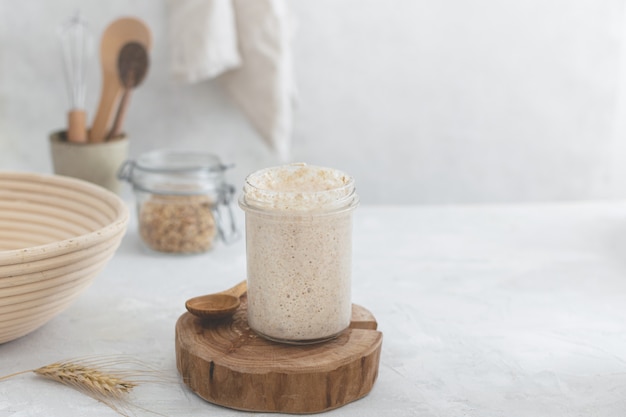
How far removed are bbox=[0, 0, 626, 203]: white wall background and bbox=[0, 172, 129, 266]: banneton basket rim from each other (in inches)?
23.2

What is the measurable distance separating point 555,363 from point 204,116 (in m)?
0.93

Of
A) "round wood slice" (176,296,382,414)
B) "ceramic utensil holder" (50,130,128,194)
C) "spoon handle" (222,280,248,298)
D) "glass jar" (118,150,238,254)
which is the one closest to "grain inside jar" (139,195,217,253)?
"glass jar" (118,150,238,254)

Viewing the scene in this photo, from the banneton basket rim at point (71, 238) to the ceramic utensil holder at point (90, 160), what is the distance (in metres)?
0.24

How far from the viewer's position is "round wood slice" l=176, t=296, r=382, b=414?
772 millimetres

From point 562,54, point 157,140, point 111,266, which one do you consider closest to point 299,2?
point 157,140

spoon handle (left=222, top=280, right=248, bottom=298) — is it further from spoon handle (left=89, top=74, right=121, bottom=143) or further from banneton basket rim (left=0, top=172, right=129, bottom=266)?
spoon handle (left=89, top=74, right=121, bottom=143)

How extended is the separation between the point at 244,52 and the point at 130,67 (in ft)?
0.74

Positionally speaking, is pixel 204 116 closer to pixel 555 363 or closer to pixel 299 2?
pixel 299 2

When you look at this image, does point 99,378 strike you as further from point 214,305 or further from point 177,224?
point 177,224

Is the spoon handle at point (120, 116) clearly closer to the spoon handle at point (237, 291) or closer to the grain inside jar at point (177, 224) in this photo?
the grain inside jar at point (177, 224)

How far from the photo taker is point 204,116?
161 cm

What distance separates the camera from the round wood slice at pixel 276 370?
77 centimetres

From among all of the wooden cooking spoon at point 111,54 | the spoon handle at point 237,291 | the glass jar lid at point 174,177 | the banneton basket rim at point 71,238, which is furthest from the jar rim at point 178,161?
the spoon handle at point 237,291

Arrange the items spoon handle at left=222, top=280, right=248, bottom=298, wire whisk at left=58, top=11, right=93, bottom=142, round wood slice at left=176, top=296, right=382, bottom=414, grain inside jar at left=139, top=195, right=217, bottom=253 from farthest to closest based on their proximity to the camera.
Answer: wire whisk at left=58, top=11, right=93, bottom=142, grain inside jar at left=139, top=195, right=217, bottom=253, spoon handle at left=222, top=280, right=248, bottom=298, round wood slice at left=176, top=296, right=382, bottom=414
